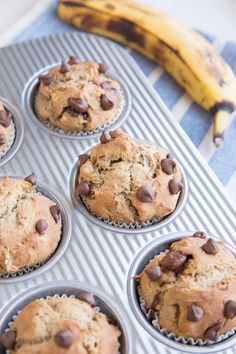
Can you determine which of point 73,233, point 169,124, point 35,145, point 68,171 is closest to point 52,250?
point 73,233

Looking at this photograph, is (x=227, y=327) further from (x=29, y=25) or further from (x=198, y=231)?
(x=29, y=25)

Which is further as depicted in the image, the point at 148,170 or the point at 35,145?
the point at 35,145

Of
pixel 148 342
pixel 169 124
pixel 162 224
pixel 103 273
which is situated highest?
pixel 169 124

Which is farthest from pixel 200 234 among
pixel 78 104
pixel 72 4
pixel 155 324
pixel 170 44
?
pixel 72 4

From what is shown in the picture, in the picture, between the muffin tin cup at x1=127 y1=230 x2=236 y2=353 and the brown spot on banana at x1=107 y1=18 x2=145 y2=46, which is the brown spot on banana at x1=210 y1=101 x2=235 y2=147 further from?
the muffin tin cup at x1=127 y1=230 x2=236 y2=353

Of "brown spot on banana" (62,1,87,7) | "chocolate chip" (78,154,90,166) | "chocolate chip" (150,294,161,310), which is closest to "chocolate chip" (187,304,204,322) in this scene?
"chocolate chip" (150,294,161,310)

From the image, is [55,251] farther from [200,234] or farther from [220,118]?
[220,118]

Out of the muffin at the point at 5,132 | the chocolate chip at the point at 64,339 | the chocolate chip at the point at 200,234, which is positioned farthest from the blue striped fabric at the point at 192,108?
the chocolate chip at the point at 64,339
